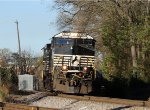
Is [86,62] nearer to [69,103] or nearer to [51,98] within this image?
[51,98]

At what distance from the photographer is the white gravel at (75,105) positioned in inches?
614

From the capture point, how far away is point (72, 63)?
22.0 m

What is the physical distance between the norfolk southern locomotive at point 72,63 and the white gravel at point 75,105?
2.23 m

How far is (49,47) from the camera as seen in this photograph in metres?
23.9

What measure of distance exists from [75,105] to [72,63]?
5393mm

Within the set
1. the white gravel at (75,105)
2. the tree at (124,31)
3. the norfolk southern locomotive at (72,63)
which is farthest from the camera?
the tree at (124,31)

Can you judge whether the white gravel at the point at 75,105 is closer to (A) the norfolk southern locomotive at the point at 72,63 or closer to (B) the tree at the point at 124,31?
(A) the norfolk southern locomotive at the point at 72,63

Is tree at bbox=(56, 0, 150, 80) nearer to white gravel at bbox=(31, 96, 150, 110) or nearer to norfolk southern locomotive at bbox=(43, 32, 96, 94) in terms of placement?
norfolk southern locomotive at bbox=(43, 32, 96, 94)

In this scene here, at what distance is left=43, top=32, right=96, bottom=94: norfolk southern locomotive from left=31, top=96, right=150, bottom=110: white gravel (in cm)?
223

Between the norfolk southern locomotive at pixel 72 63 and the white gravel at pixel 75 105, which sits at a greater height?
the norfolk southern locomotive at pixel 72 63

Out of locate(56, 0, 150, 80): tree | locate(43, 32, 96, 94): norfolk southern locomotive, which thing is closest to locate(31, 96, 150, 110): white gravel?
locate(43, 32, 96, 94): norfolk southern locomotive

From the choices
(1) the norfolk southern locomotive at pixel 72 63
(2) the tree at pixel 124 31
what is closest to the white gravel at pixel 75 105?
(1) the norfolk southern locomotive at pixel 72 63

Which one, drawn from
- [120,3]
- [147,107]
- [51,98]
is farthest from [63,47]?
[120,3]

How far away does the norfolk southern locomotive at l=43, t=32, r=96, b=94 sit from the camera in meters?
21.8
